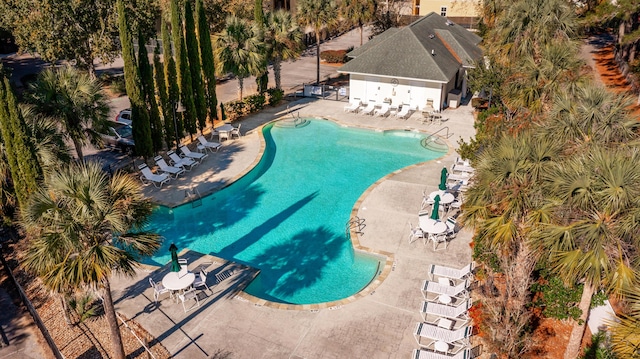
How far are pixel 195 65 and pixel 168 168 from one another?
667 centimetres

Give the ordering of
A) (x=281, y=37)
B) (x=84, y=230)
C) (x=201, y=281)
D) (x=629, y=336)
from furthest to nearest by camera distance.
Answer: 1. (x=281, y=37)
2. (x=201, y=281)
3. (x=84, y=230)
4. (x=629, y=336)

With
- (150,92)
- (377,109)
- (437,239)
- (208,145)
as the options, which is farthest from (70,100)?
(377,109)

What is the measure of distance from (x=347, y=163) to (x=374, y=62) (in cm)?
1068

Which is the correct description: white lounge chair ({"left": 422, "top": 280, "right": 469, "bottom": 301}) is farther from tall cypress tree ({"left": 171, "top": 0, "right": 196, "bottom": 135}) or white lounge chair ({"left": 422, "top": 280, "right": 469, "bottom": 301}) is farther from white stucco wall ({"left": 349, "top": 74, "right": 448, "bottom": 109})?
white stucco wall ({"left": 349, "top": 74, "right": 448, "bottom": 109})

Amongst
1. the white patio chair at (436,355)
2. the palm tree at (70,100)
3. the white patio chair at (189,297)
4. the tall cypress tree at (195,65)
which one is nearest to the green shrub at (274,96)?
the tall cypress tree at (195,65)

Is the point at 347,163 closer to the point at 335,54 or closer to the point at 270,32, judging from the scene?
the point at 270,32

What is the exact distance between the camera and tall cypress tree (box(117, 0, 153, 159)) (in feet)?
68.6

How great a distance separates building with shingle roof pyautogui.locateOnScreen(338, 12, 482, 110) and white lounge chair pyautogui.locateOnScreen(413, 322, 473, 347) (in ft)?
66.8

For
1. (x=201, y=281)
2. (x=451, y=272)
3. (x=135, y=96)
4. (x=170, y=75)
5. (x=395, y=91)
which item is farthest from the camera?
(x=395, y=91)

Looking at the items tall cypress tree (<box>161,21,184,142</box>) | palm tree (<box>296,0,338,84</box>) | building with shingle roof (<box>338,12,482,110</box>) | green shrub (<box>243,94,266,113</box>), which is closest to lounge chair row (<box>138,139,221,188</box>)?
tall cypress tree (<box>161,21,184,142</box>)

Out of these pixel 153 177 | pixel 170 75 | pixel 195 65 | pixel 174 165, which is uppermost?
pixel 195 65

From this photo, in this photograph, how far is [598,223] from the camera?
31.2 ft

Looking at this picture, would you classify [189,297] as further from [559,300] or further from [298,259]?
[559,300]

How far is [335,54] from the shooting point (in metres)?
47.3
